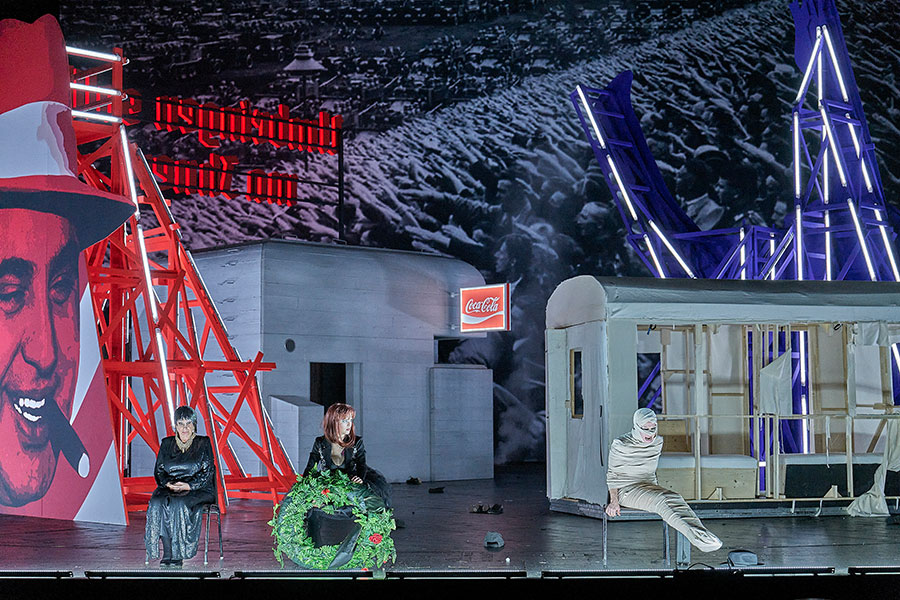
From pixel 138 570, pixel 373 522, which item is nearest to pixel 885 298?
pixel 373 522

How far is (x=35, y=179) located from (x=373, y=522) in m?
6.85

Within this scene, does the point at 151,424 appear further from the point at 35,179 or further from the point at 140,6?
the point at 140,6

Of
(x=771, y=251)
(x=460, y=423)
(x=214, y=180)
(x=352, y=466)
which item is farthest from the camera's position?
(x=214, y=180)

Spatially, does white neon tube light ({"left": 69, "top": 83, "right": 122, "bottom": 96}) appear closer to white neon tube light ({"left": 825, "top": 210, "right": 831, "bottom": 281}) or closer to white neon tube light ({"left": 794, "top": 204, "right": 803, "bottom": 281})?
white neon tube light ({"left": 794, "top": 204, "right": 803, "bottom": 281})

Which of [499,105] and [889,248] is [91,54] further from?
[499,105]

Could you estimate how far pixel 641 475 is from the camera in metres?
9.64

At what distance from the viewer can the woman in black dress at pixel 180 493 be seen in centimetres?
938

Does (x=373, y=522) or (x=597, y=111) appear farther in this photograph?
(x=597, y=111)

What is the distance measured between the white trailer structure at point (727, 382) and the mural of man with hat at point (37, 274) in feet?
18.0

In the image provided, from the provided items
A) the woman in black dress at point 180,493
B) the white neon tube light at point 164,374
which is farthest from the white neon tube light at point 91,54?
the woman in black dress at point 180,493

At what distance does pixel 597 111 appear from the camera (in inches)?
890

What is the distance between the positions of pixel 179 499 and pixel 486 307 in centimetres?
1145

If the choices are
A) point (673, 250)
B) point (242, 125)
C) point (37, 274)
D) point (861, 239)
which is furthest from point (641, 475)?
point (242, 125)

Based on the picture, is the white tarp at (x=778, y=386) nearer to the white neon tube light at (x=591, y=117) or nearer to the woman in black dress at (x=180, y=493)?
the woman in black dress at (x=180, y=493)
